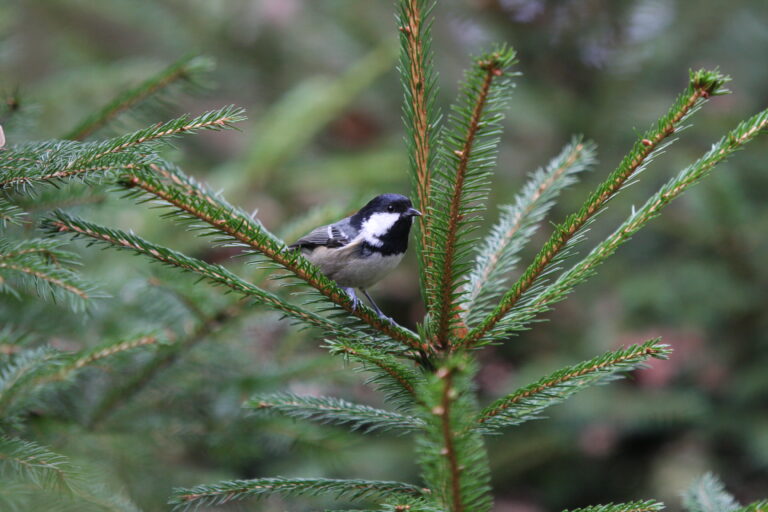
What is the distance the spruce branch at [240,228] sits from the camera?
129 centimetres

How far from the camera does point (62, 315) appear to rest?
2449 mm

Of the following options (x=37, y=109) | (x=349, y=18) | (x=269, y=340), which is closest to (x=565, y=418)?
(x=269, y=340)

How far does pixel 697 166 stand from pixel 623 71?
10.1 ft

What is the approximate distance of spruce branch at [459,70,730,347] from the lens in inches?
49.8

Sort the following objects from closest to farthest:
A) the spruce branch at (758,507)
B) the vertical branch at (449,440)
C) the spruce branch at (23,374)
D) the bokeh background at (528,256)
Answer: the vertical branch at (449,440), the spruce branch at (758,507), the spruce branch at (23,374), the bokeh background at (528,256)

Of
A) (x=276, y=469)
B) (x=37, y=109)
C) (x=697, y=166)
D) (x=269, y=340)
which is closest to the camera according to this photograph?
(x=697, y=166)

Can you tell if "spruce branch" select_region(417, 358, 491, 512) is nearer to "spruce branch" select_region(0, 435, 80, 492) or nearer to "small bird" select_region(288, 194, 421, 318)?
"spruce branch" select_region(0, 435, 80, 492)

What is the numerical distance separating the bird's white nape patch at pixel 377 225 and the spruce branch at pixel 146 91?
747 millimetres

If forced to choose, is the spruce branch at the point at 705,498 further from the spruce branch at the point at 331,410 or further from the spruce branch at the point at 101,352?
the spruce branch at the point at 101,352

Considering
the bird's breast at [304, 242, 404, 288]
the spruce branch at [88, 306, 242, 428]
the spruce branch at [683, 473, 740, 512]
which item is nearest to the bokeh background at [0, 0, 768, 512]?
the spruce branch at [88, 306, 242, 428]

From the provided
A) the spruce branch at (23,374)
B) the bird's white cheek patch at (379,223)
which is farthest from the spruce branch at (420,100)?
the spruce branch at (23,374)

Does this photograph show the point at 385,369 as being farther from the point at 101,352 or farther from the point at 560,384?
the point at 101,352

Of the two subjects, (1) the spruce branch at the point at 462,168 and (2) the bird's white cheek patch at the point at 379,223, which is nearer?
(1) the spruce branch at the point at 462,168

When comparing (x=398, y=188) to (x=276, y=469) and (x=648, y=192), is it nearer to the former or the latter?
(x=648, y=192)
